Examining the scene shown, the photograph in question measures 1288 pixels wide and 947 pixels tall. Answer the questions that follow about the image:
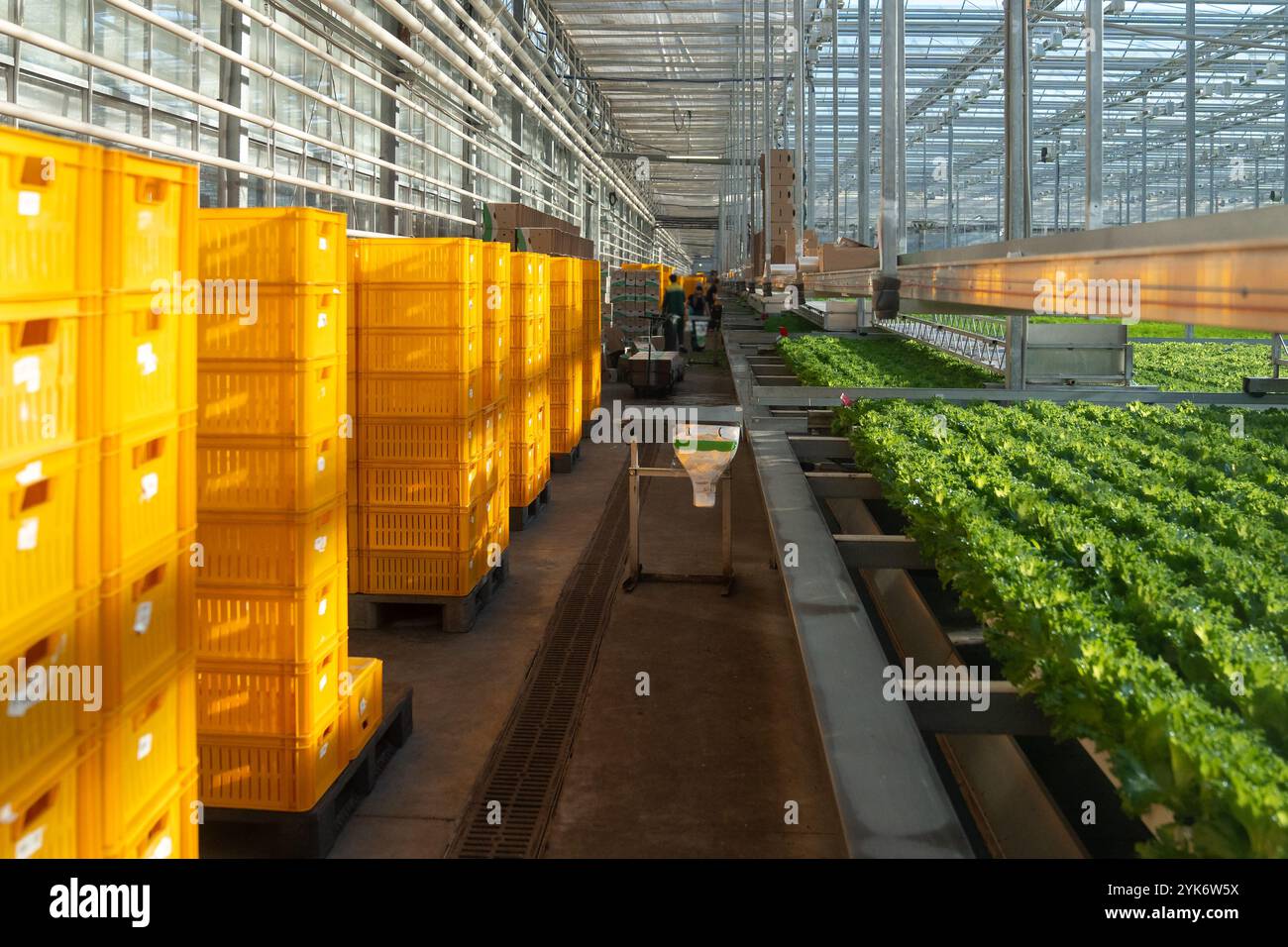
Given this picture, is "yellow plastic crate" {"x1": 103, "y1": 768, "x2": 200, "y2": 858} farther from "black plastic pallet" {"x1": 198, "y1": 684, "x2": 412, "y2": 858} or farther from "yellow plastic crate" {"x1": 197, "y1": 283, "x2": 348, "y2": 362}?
"yellow plastic crate" {"x1": 197, "y1": 283, "x2": 348, "y2": 362}

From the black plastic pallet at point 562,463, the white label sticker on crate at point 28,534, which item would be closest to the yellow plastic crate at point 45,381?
the white label sticker on crate at point 28,534

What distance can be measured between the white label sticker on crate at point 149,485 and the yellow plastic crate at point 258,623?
1.51 m

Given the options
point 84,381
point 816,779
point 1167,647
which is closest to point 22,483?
point 84,381

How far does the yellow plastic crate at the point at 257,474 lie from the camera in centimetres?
407

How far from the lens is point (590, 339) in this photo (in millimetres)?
14711

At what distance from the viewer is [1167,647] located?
112 inches

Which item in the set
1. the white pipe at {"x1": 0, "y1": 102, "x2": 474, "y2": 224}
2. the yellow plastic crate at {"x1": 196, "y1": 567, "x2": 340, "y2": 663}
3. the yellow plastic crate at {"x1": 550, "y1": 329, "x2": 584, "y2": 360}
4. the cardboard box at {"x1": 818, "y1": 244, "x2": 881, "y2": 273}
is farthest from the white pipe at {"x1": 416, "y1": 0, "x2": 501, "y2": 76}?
the yellow plastic crate at {"x1": 196, "y1": 567, "x2": 340, "y2": 663}

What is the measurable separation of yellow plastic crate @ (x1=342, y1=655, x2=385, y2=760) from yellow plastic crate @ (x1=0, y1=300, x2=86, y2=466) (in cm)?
230

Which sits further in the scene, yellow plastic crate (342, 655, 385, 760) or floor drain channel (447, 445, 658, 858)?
yellow plastic crate (342, 655, 385, 760)

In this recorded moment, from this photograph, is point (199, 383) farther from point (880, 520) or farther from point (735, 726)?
point (880, 520)

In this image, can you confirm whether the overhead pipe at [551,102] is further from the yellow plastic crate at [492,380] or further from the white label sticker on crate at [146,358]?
Result: the white label sticker on crate at [146,358]

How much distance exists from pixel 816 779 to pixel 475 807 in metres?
1.38

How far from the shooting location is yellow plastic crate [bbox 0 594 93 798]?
6.64 ft

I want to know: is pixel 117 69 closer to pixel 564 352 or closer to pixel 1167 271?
pixel 1167 271
